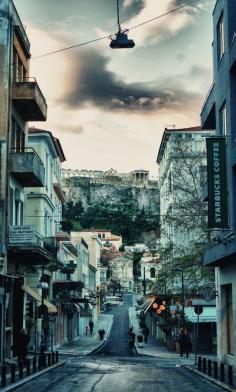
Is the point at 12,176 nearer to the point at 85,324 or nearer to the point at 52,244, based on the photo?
the point at 52,244

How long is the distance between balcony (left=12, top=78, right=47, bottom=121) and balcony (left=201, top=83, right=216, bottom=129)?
7.77 m

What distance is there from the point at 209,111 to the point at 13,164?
925 centimetres

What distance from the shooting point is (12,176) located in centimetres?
3200

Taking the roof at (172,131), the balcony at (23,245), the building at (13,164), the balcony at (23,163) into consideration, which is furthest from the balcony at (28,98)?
the roof at (172,131)

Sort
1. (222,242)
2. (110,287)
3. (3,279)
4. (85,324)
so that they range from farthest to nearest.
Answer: (110,287) < (85,324) < (3,279) < (222,242)

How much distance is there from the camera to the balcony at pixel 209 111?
103 feet

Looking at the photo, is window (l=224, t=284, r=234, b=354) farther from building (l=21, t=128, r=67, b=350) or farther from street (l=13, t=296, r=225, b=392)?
building (l=21, t=128, r=67, b=350)

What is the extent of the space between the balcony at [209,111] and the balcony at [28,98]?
7.77 meters

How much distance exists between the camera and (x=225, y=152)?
2477 cm

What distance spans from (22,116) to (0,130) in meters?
4.42

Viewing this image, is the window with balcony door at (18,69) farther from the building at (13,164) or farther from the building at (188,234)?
the building at (188,234)

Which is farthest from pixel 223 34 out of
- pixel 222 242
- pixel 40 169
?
pixel 40 169

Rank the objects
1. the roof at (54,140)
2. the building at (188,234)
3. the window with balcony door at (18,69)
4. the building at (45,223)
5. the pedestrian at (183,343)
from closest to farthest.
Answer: the window with balcony door at (18,69) < the building at (45,223) < the building at (188,234) < the pedestrian at (183,343) < the roof at (54,140)

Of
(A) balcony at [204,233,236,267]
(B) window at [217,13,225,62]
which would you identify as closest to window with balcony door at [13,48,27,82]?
(B) window at [217,13,225,62]
